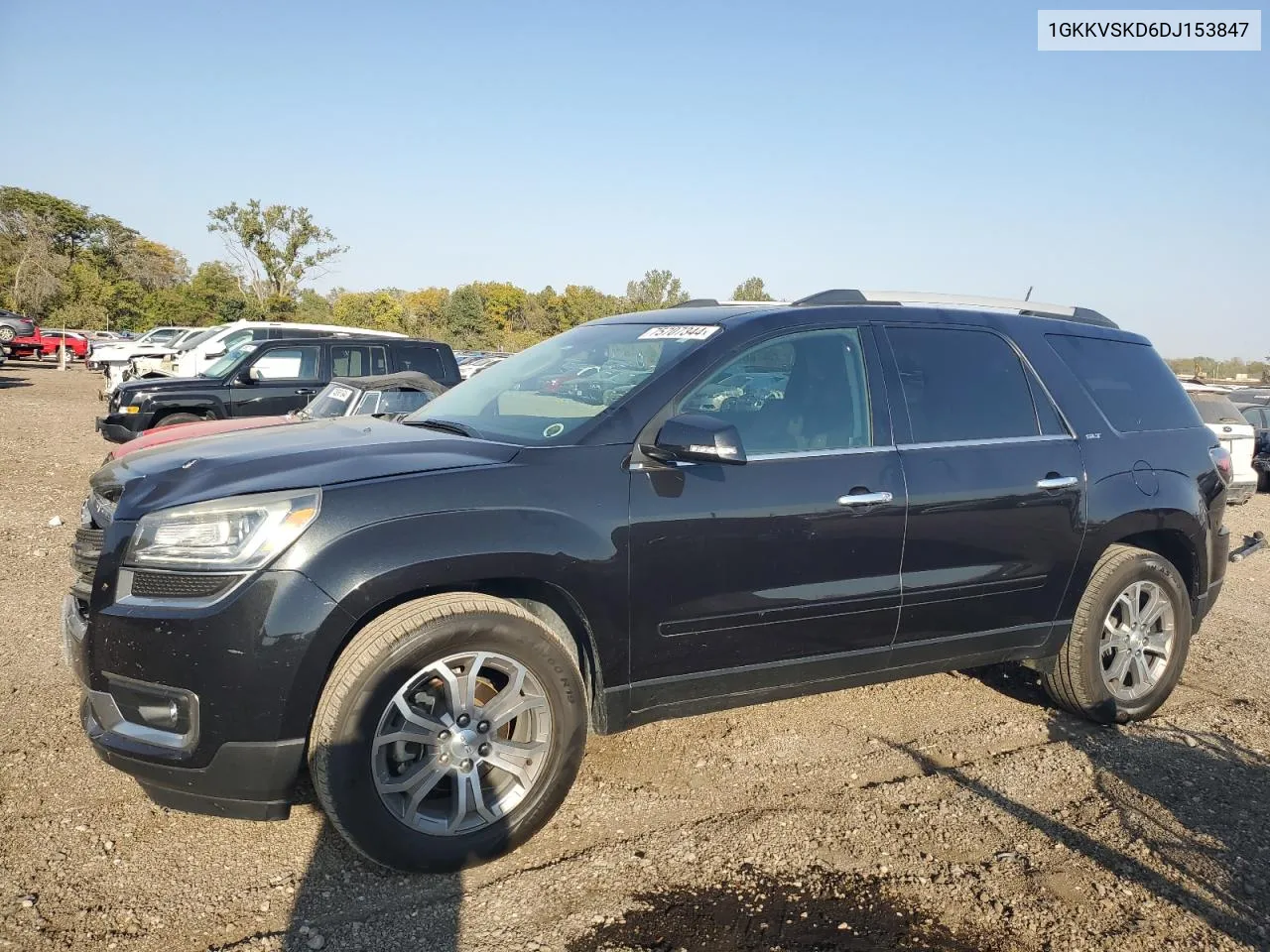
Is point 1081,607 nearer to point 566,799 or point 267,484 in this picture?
point 566,799

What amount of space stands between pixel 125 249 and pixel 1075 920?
272 feet

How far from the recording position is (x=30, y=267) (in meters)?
52.9

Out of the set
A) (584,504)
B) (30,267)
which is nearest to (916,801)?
(584,504)

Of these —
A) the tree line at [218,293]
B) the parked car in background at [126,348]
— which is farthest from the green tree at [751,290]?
the parked car in background at [126,348]

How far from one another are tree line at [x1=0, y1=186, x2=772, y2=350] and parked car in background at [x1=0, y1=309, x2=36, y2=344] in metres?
12.3

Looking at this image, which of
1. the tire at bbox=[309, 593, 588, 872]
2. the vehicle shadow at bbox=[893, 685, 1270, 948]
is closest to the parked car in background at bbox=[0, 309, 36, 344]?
the tire at bbox=[309, 593, 588, 872]

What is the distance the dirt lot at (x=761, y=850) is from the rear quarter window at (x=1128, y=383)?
144 cm

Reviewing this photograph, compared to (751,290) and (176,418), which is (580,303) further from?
(176,418)

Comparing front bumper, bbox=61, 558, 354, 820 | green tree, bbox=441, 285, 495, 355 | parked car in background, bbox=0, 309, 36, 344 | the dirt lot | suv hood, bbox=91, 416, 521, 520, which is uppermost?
green tree, bbox=441, 285, 495, 355

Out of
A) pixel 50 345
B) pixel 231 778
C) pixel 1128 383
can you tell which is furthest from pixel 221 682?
pixel 50 345

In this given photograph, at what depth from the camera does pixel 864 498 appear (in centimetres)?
362

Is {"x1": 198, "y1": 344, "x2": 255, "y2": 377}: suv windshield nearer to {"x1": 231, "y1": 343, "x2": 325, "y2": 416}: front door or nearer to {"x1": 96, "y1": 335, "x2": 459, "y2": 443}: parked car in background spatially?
{"x1": 96, "y1": 335, "x2": 459, "y2": 443}: parked car in background

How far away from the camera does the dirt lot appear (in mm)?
2758

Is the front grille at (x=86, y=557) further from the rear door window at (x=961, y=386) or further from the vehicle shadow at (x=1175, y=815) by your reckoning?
the vehicle shadow at (x=1175, y=815)
